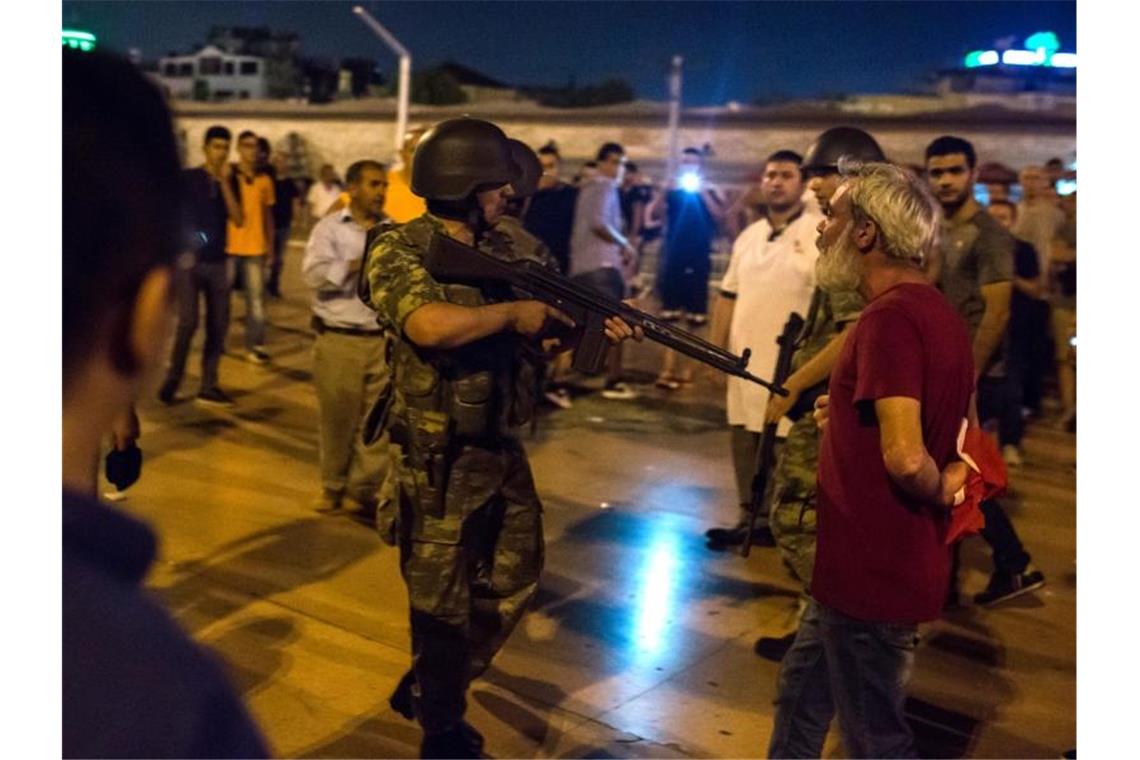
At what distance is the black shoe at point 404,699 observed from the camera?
3797 millimetres

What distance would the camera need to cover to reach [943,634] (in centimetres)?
494

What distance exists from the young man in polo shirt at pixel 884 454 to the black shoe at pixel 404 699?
141cm

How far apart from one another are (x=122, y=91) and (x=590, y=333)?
8.02ft

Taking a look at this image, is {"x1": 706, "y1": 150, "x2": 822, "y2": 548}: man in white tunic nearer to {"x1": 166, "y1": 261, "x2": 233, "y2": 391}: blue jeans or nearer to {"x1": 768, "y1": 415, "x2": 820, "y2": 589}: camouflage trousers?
{"x1": 768, "y1": 415, "x2": 820, "y2": 589}: camouflage trousers

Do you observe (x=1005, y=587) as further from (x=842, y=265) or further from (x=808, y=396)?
(x=842, y=265)

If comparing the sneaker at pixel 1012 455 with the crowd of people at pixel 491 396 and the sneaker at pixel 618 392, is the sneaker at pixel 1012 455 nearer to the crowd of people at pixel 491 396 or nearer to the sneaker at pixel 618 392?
the crowd of people at pixel 491 396

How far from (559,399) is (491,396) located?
540 centimetres

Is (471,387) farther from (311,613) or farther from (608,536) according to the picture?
(608,536)

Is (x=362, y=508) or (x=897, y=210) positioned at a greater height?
(x=897, y=210)

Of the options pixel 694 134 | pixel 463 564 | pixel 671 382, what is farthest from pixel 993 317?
pixel 694 134

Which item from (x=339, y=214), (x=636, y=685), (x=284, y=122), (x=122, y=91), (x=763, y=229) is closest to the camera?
(x=122, y=91)

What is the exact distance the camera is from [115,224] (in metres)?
0.96
